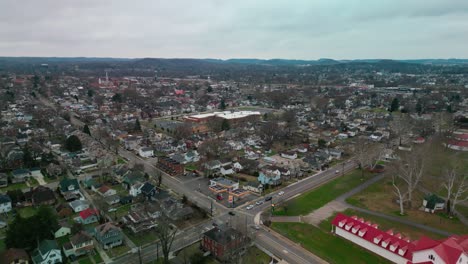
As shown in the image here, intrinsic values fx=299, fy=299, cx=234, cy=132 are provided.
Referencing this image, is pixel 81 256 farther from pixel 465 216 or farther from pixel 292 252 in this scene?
pixel 465 216

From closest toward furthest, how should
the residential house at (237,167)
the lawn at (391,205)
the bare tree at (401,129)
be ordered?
the lawn at (391,205), the residential house at (237,167), the bare tree at (401,129)

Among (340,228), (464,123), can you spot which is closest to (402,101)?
(464,123)

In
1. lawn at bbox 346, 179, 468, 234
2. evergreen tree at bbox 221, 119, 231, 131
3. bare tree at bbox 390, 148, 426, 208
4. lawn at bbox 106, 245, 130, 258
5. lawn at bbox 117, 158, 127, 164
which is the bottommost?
lawn at bbox 106, 245, 130, 258

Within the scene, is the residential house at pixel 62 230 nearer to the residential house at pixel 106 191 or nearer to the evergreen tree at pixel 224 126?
the residential house at pixel 106 191

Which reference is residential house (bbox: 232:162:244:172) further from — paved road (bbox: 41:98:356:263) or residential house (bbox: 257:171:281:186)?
paved road (bbox: 41:98:356:263)

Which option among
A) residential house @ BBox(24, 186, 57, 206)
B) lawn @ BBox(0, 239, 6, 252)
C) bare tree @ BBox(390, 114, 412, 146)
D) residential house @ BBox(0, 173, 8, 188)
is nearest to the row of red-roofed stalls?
lawn @ BBox(0, 239, 6, 252)

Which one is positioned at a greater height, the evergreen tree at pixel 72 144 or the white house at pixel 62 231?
the evergreen tree at pixel 72 144

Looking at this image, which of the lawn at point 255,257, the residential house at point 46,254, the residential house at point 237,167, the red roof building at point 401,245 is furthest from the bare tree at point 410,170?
the residential house at point 46,254
